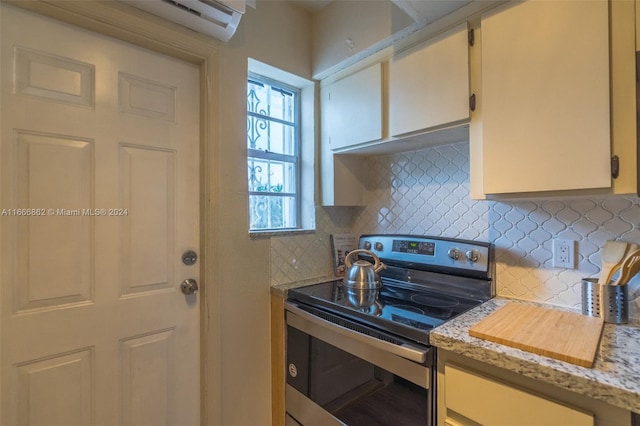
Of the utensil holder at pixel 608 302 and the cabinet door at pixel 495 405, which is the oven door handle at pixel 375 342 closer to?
the cabinet door at pixel 495 405

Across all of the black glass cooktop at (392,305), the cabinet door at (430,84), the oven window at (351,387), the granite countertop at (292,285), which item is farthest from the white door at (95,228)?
the cabinet door at (430,84)

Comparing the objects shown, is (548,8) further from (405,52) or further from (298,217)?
(298,217)

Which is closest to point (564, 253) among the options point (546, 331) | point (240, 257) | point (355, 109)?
point (546, 331)

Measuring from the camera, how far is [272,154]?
182 cm

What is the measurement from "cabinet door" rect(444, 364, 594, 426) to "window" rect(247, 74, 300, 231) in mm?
1190

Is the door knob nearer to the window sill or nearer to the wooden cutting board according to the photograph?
the window sill

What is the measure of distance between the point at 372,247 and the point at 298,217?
494 millimetres

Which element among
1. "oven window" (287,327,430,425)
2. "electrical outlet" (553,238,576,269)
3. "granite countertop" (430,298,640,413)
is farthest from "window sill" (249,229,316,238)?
"electrical outlet" (553,238,576,269)

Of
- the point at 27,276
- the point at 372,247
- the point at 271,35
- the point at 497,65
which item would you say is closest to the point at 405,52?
the point at 497,65

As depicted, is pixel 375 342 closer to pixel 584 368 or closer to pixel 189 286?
pixel 584 368

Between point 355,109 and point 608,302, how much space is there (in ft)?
4.32

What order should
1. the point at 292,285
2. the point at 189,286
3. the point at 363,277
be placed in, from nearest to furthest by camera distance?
the point at 189,286
the point at 363,277
the point at 292,285

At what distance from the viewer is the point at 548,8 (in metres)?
1.01

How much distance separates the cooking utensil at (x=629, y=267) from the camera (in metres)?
1.02
